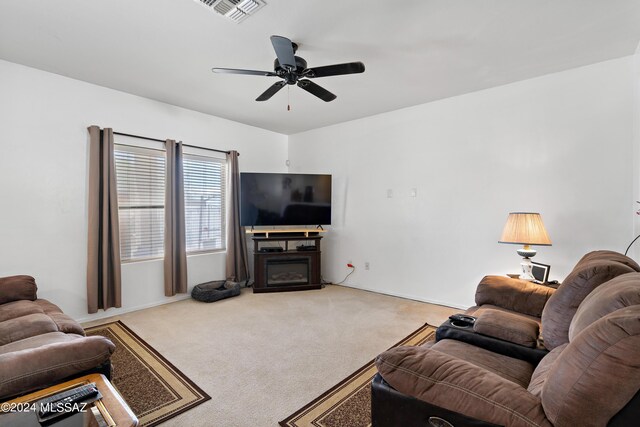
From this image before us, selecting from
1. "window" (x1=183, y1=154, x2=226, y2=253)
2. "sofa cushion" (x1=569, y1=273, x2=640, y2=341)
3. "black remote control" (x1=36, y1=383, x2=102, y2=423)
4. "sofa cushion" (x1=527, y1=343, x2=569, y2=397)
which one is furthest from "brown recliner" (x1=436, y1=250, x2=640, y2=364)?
"window" (x1=183, y1=154, x2=226, y2=253)

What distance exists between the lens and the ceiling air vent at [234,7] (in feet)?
6.91

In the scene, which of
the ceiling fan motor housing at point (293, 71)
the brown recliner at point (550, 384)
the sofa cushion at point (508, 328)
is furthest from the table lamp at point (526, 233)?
the ceiling fan motor housing at point (293, 71)

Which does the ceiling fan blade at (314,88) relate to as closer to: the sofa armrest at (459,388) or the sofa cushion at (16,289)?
the sofa armrest at (459,388)

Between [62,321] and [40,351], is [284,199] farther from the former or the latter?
[40,351]

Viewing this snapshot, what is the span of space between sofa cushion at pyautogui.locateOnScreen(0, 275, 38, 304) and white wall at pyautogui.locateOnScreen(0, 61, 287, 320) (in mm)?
529

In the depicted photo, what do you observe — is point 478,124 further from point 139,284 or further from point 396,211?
point 139,284

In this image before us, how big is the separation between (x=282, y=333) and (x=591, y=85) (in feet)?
13.2

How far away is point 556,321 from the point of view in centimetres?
164

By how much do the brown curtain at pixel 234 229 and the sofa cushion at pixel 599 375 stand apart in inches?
176

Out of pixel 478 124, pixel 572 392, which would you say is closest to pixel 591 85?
pixel 478 124

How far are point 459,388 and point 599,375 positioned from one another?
0.41 m

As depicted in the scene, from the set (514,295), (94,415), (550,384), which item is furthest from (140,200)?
(550,384)

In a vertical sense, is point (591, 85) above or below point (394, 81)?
below

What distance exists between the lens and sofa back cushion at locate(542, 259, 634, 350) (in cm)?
→ 159
